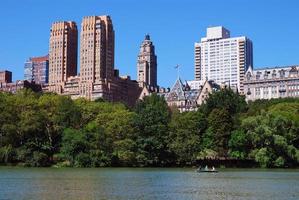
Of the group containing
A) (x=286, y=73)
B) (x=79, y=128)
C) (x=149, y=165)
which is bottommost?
(x=149, y=165)

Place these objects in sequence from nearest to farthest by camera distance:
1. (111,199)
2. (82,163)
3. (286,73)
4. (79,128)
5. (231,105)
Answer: (111,199)
(82,163)
(79,128)
(231,105)
(286,73)

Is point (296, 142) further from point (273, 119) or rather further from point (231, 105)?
point (231, 105)

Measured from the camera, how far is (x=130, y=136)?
8981 centimetres

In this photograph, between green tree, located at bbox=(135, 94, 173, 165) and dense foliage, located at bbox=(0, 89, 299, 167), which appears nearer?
dense foliage, located at bbox=(0, 89, 299, 167)

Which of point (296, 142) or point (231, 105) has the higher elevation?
point (231, 105)

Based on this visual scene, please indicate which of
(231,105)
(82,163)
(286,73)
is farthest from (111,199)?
(286,73)

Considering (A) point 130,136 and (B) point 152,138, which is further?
(A) point 130,136

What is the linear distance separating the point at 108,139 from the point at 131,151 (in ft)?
13.1

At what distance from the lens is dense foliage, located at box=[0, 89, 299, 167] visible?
85688mm

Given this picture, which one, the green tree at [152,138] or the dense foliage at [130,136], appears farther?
the green tree at [152,138]

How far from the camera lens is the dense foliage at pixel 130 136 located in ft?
281

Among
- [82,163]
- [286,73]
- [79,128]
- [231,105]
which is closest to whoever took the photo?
[82,163]

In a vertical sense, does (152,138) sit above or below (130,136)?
below

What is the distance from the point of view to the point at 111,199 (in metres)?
33.3
